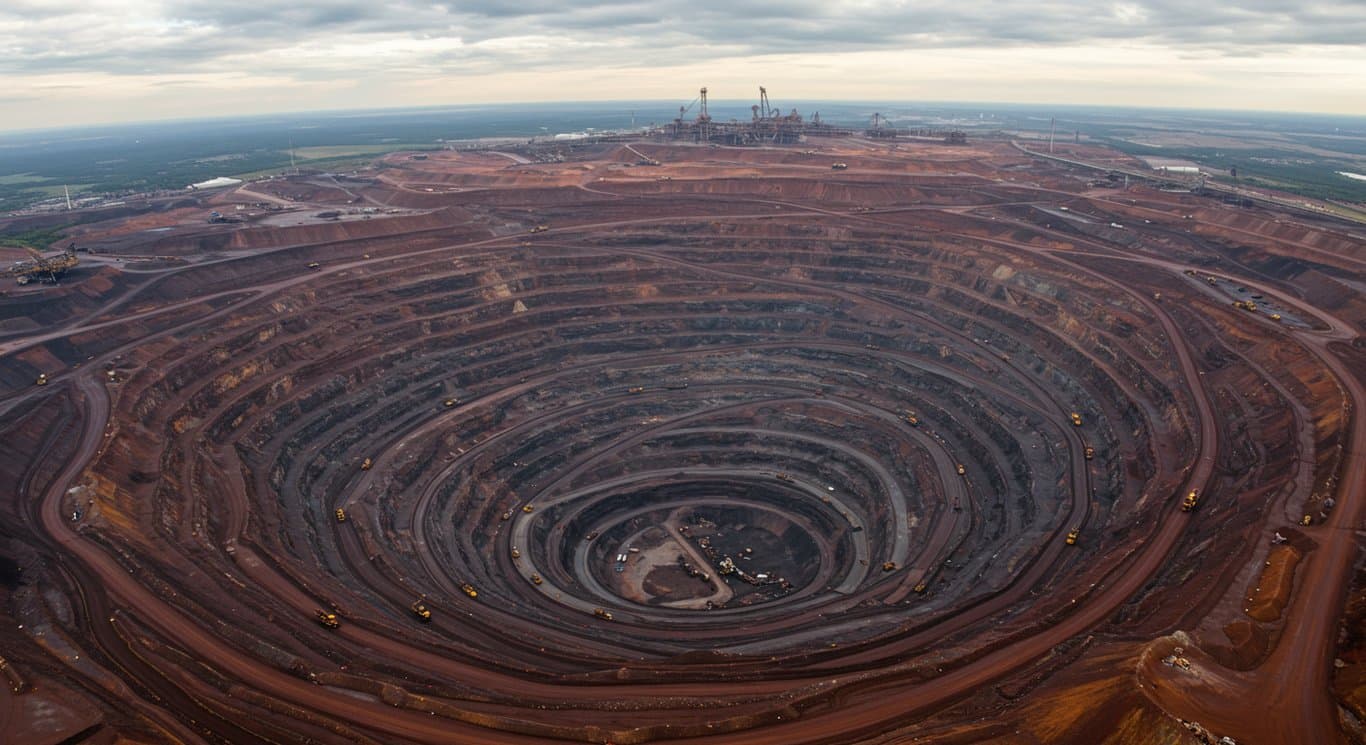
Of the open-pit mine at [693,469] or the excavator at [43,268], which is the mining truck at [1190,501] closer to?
the open-pit mine at [693,469]

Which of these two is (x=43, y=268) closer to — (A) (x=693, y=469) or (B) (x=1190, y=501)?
(A) (x=693, y=469)

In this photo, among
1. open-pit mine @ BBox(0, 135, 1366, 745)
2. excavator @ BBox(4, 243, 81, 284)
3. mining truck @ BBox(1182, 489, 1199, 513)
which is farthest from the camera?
excavator @ BBox(4, 243, 81, 284)

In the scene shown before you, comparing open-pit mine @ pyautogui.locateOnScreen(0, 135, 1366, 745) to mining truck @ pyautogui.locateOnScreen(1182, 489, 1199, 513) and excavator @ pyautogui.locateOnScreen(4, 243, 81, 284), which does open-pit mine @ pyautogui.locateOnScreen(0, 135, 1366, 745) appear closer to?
mining truck @ pyautogui.locateOnScreen(1182, 489, 1199, 513)

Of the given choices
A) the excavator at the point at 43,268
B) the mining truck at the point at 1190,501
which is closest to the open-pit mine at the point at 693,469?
the mining truck at the point at 1190,501

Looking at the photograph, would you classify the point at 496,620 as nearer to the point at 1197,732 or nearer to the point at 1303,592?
the point at 1197,732

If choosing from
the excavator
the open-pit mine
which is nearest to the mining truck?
the open-pit mine

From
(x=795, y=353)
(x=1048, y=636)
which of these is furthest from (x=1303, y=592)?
(x=795, y=353)

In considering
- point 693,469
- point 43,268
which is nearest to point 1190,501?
point 693,469
